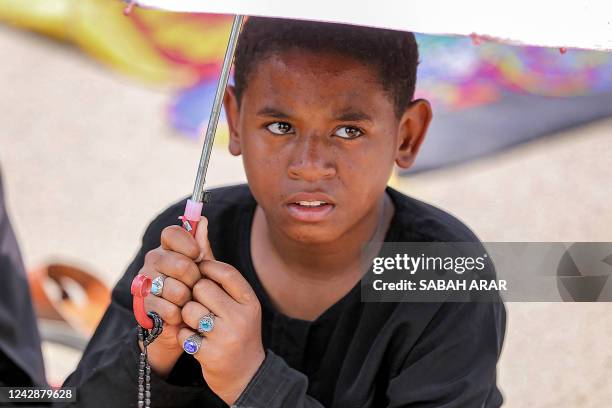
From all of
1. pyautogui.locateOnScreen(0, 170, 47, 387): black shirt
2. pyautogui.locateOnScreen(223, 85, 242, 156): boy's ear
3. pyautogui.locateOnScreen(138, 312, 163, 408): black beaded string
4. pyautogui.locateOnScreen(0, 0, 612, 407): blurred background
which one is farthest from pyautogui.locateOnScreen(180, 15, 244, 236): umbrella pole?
pyautogui.locateOnScreen(0, 0, 612, 407): blurred background

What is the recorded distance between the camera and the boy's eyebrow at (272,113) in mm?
2006

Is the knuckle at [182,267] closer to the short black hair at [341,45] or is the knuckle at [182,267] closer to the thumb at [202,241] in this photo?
the thumb at [202,241]

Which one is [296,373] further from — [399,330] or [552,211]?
[552,211]

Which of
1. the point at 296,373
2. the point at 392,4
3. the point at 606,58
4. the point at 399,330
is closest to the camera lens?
the point at 392,4

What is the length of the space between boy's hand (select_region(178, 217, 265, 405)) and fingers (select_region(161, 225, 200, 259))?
2 cm

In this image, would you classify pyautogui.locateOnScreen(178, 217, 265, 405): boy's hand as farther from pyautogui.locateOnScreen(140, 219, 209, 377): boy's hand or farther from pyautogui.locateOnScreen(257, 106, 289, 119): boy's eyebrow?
pyautogui.locateOnScreen(257, 106, 289, 119): boy's eyebrow

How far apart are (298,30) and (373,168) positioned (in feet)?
0.98

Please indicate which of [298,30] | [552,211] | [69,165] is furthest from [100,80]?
[298,30]

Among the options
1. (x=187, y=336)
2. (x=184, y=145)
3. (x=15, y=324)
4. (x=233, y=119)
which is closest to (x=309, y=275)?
(x=233, y=119)

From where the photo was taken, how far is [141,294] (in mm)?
1836

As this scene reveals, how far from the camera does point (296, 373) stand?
1940 mm

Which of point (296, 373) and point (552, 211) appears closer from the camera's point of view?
point (296, 373)

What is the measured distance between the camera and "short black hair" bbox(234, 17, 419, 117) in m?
2.04

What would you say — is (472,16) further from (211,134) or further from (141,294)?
(141,294)
